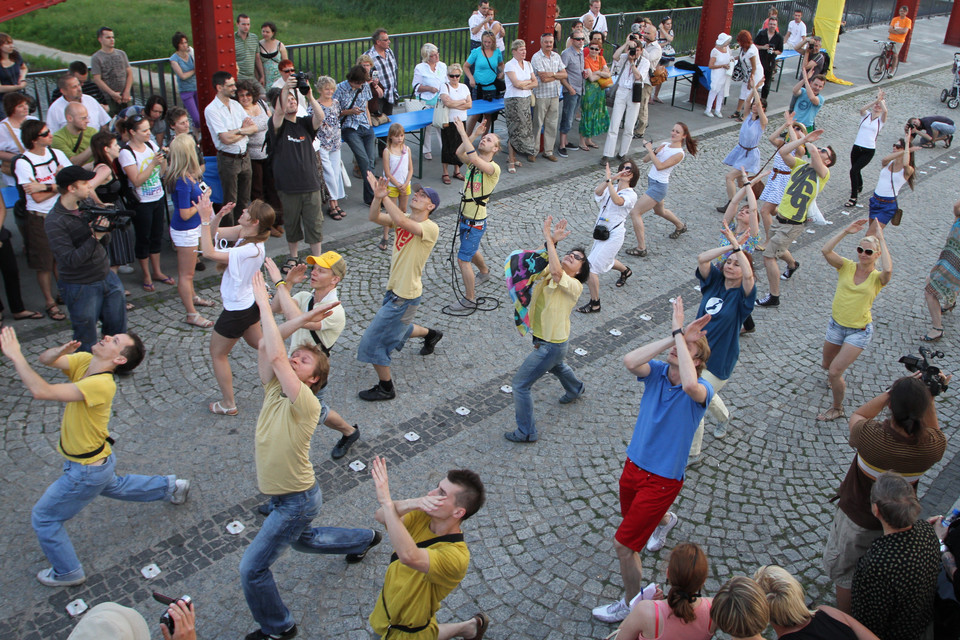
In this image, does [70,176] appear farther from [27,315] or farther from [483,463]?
[483,463]

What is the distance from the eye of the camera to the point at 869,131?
36.7 feet

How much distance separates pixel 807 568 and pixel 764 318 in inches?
148

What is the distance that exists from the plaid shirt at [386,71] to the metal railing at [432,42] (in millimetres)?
1340

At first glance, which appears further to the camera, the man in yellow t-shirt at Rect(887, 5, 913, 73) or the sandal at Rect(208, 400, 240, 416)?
the man in yellow t-shirt at Rect(887, 5, 913, 73)

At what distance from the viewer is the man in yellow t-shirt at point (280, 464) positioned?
4.20 meters

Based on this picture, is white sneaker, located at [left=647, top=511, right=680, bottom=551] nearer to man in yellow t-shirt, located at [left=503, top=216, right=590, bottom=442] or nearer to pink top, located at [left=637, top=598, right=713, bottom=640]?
man in yellow t-shirt, located at [left=503, top=216, right=590, bottom=442]

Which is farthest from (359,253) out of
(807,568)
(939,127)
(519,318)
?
(939,127)

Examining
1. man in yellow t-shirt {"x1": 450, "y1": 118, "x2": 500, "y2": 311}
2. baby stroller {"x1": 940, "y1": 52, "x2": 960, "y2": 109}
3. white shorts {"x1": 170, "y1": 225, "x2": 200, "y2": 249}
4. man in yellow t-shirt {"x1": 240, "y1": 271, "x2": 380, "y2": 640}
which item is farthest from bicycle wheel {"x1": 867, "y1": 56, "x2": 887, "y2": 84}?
man in yellow t-shirt {"x1": 240, "y1": 271, "x2": 380, "y2": 640}

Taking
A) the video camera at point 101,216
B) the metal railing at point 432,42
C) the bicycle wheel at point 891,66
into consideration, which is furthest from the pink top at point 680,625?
the bicycle wheel at point 891,66

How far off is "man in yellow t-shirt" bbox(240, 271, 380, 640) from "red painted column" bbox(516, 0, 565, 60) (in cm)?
1017

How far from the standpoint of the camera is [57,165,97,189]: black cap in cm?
592

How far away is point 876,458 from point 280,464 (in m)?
3.46

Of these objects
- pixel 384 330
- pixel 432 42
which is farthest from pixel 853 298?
pixel 432 42

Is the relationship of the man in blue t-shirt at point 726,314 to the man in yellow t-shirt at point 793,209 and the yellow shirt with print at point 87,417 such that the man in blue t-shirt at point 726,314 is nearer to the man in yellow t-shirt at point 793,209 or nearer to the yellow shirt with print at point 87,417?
the man in yellow t-shirt at point 793,209
